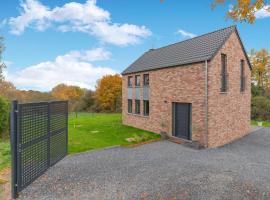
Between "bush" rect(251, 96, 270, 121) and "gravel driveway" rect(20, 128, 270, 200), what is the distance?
56.9ft

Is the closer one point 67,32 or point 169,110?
point 169,110

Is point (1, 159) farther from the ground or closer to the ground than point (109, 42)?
closer to the ground

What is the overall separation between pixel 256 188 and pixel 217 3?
618cm

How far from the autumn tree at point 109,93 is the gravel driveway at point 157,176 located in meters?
34.8

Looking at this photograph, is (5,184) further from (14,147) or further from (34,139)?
(14,147)

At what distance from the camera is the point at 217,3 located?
6086 millimetres

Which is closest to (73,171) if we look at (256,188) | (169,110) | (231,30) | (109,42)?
(256,188)

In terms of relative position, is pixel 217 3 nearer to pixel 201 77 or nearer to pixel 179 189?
pixel 179 189

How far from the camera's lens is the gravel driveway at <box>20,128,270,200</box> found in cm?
686

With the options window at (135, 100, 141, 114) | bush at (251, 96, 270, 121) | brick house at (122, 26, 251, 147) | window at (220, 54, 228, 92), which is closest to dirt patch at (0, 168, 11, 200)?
brick house at (122, 26, 251, 147)

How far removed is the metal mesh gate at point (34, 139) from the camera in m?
6.81

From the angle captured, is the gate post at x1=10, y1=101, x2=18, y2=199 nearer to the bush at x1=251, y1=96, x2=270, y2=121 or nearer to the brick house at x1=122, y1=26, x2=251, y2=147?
the brick house at x1=122, y1=26, x2=251, y2=147

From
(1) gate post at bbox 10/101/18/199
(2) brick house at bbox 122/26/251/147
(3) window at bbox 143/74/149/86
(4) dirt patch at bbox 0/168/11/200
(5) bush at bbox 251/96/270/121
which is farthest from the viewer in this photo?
(5) bush at bbox 251/96/270/121

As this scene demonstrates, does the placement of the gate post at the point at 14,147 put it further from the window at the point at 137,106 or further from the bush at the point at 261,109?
the bush at the point at 261,109
